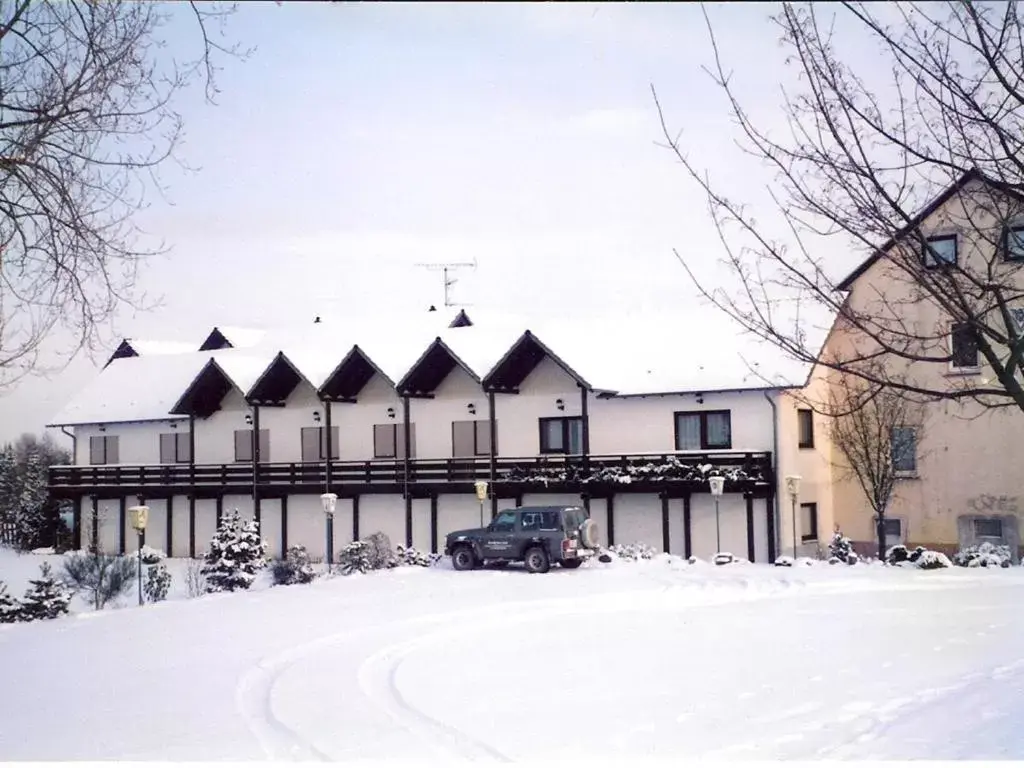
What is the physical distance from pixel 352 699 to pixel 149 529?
31.8 m

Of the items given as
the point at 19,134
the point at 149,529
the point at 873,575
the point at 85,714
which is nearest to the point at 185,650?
the point at 85,714

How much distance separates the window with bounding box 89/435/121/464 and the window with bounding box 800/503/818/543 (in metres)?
26.4

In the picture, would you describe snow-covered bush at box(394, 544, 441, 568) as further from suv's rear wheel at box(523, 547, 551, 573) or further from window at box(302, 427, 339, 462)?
window at box(302, 427, 339, 462)

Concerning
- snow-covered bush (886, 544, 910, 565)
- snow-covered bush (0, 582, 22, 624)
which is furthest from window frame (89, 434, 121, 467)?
snow-covered bush (886, 544, 910, 565)

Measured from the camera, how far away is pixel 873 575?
27.4 metres

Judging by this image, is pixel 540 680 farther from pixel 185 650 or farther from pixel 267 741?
pixel 185 650

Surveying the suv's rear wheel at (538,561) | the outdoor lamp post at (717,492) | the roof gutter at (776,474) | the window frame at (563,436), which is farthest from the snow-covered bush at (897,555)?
the window frame at (563,436)

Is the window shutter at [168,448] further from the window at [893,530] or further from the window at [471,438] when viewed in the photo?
the window at [893,530]

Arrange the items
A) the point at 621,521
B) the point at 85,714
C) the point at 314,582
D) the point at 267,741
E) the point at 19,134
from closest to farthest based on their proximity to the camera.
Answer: the point at 19,134, the point at 267,741, the point at 85,714, the point at 314,582, the point at 621,521

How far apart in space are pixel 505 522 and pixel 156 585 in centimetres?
913

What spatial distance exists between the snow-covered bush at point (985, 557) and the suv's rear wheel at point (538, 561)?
10501 mm

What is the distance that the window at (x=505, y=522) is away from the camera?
98.8 feet

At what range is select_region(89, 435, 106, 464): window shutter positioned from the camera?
147 feet

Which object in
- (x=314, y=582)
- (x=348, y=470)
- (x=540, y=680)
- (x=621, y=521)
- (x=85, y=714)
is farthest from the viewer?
(x=348, y=470)
